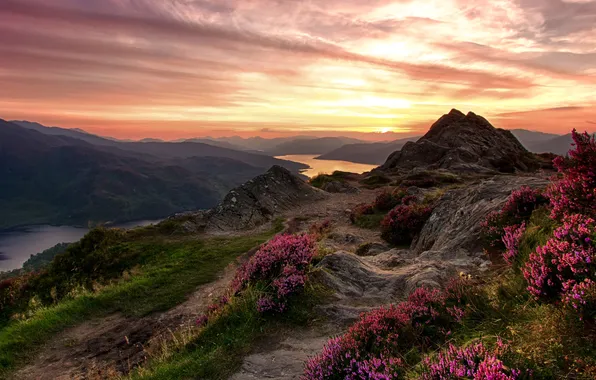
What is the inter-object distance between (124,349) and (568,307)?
13604mm

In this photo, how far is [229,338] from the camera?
26.7ft

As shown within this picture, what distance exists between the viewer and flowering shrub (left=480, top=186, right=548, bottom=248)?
9617 millimetres

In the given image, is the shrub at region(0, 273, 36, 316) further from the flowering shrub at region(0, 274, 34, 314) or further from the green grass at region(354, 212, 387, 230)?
the green grass at region(354, 212, 387, 230)

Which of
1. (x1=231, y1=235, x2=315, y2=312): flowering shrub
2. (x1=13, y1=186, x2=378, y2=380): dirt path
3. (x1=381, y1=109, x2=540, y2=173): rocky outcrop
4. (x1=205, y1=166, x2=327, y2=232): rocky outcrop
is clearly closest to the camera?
(x1=13, y1=186, x2=378, y2=380): dirt path

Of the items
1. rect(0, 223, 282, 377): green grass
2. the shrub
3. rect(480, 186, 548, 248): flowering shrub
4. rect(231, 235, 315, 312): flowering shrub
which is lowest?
the shrub

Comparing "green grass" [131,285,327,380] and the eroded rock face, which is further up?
"green grass" [131,285,327,380]

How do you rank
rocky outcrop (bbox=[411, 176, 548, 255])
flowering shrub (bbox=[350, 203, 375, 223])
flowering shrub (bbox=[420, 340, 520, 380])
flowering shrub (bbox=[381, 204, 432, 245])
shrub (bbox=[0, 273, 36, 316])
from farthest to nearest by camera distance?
flowering shrub (bbox=[350, 203, 375, 223]), shrub (bbox=[0, 273, 36, 316]), flowering shrub (bbox=[381, 204, 432, 245]), rocky outcrop (bbox=[411, 176, 548, 255]), flowering shrub (bbox=[420, 340, 520, 380])

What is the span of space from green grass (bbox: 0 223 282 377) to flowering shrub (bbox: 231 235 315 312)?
814cm

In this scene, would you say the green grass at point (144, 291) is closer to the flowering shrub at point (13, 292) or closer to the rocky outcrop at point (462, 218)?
the flowering shrub at point (13, 292)

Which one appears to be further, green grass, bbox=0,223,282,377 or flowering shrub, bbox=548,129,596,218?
green grass, bbox=0,223,282,377

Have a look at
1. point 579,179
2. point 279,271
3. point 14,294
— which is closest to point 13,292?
point 14,294

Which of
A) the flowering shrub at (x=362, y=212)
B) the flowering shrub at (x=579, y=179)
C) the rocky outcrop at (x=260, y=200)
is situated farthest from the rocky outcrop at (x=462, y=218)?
the rocky outcrop at (x=260, y=200)

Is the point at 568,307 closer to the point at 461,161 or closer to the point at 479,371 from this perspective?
the point at 479,371

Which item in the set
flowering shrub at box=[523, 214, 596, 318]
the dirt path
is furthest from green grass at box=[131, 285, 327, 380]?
flowering shrub at box=[523, 214, 596, 318]
